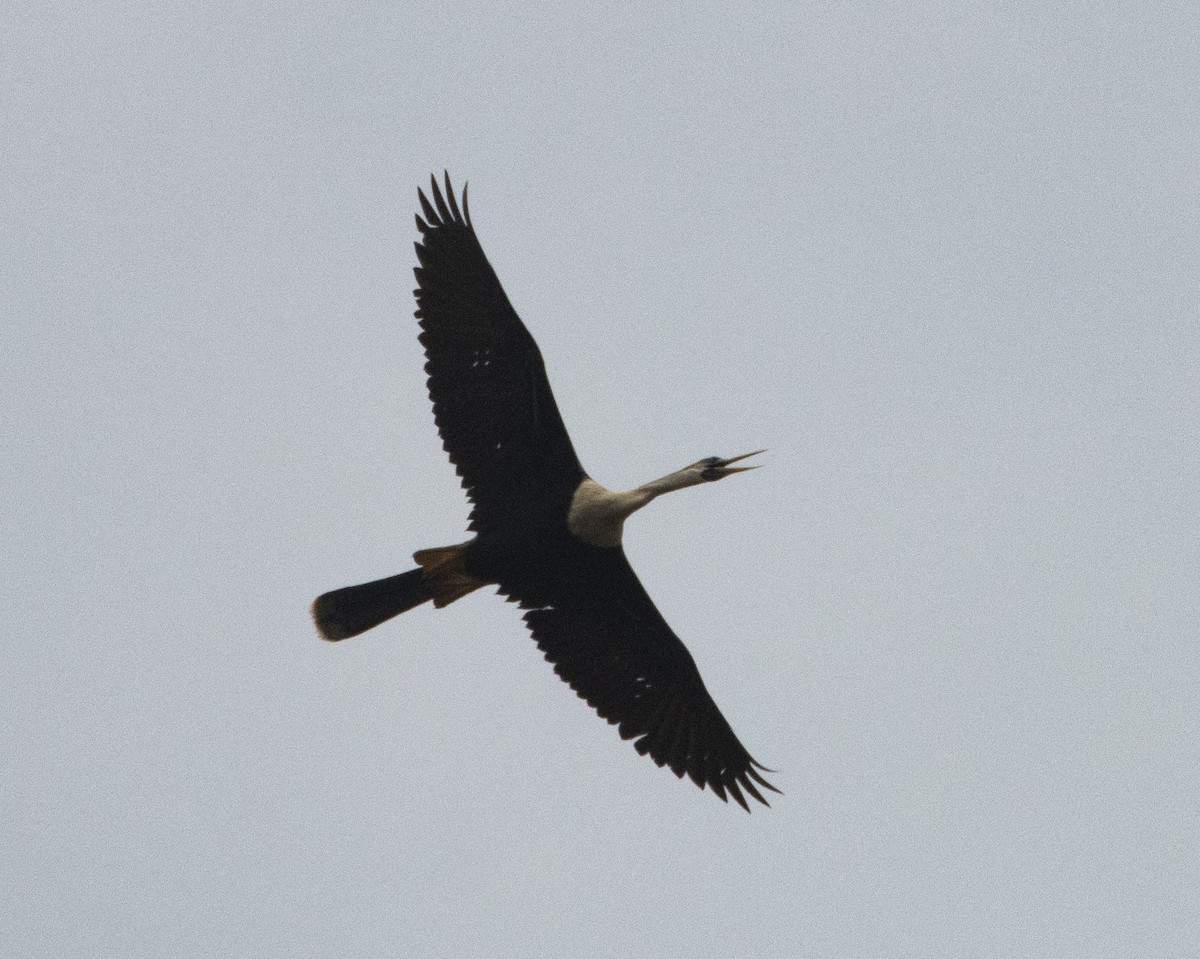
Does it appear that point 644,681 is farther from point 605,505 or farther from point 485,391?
point 485,391

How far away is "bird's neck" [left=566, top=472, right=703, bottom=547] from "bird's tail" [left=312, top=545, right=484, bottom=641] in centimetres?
82

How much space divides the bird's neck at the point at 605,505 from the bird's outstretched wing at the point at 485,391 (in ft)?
0.58

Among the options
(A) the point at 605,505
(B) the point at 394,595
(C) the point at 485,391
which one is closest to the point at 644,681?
(A) the point at 605,505

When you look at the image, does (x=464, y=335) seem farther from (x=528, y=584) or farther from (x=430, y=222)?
(x=528, y=584)

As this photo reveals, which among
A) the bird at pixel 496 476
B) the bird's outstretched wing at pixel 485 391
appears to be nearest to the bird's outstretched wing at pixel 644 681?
the bird at pixel 496 476

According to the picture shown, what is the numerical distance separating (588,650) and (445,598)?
1.17 m

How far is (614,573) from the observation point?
13266mm

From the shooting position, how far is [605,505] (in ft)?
42.2

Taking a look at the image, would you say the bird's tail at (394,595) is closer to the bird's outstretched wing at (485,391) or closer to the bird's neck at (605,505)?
the bird's outstretched wing at (485,391)

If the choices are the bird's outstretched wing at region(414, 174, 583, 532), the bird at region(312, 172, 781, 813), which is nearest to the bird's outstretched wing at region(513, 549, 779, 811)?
the bird at region(312, 172, 781, 813)

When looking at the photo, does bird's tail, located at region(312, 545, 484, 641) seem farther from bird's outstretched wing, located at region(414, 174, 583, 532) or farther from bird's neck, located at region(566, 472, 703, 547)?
bird's neck, located at region(566, 472, 703, 547)

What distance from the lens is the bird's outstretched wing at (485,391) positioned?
13.0m

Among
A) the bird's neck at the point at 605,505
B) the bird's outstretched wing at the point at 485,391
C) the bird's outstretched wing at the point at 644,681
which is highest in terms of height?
the bird's outstretched wing at the point at 485,391

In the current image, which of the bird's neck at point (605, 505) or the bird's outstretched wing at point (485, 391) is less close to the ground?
the bird's outstretched wing at point (485, 391)
